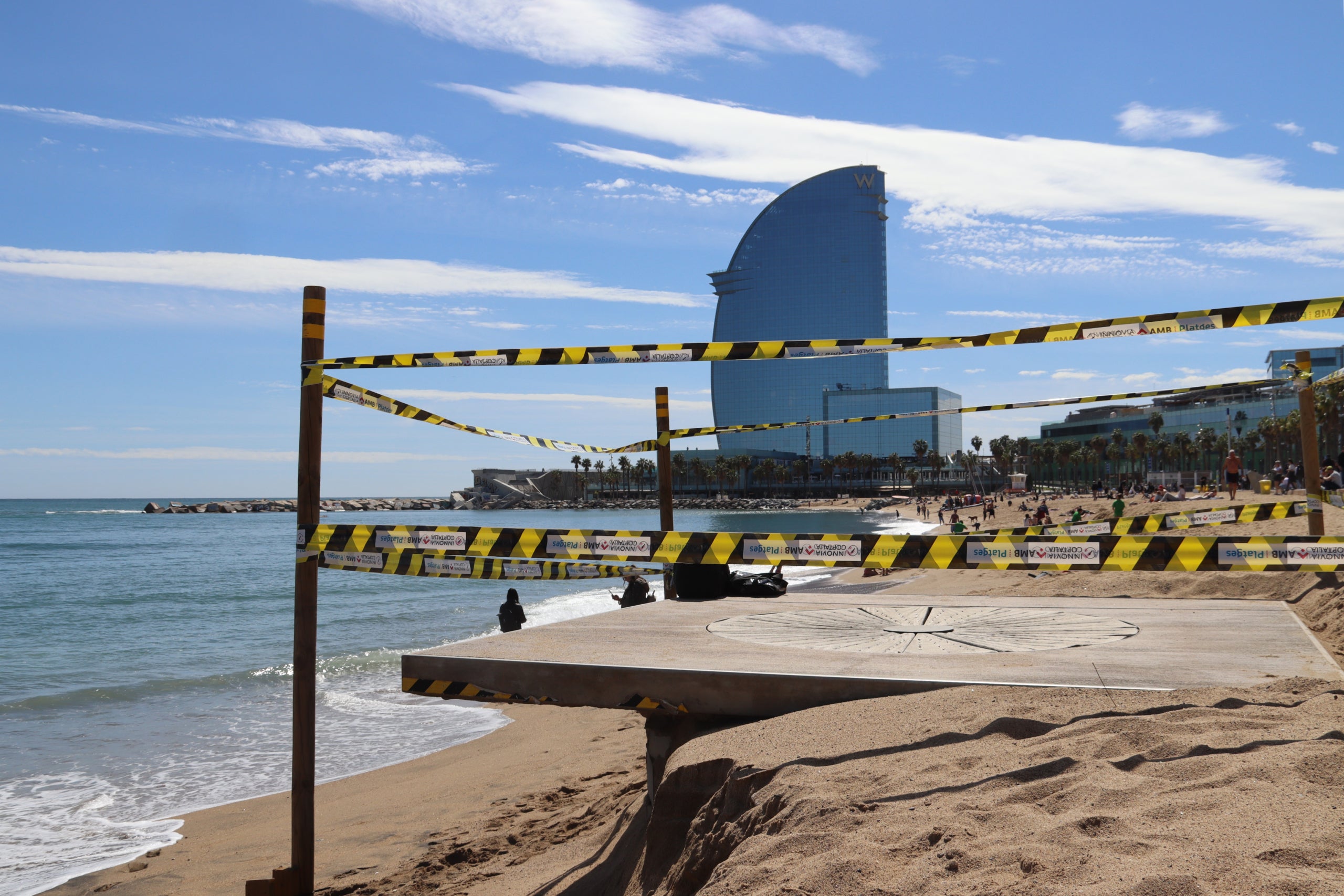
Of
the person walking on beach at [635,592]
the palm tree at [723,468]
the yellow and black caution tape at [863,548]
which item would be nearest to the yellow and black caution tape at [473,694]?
the yellow and black caution tape at [863,548]

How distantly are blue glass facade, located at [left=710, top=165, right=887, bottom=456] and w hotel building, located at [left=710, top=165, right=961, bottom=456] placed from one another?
16 centimetres

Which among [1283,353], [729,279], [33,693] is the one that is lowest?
[33,693]

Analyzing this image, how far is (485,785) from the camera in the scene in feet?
32.3

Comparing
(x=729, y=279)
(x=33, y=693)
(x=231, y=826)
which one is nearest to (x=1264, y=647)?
(x=231, y=826)

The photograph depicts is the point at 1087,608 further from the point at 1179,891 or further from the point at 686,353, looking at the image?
the point at 1179,891

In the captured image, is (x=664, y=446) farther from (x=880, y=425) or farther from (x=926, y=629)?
(x=880, y=425)

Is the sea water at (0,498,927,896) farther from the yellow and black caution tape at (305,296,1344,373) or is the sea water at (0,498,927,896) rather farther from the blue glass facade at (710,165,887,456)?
the blue glass facade at (710,165,887,456)

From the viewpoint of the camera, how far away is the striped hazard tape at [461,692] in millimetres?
5660

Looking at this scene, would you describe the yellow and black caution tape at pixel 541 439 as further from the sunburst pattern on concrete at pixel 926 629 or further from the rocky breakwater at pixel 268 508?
the rocky breakwater at pixel 268 508

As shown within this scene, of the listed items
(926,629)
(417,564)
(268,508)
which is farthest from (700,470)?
(417,564)

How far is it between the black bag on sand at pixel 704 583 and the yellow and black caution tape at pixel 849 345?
4602mm

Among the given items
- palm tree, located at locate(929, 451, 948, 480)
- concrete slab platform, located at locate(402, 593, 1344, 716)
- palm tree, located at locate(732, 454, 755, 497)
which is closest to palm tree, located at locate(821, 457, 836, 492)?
palm tree, located at locate(732, 454, 755, 497)

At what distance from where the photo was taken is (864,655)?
5691 millimetres

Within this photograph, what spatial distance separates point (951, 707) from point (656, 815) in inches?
62.8
